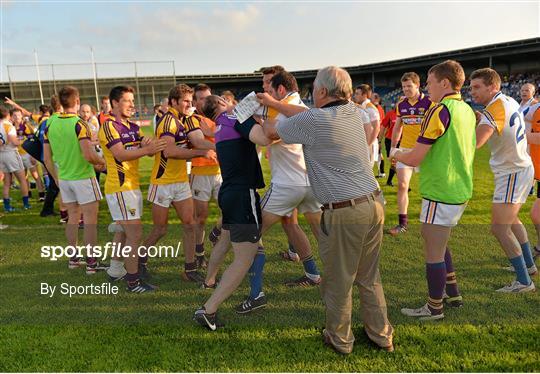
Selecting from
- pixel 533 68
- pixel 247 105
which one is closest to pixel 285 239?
pixel 247 105

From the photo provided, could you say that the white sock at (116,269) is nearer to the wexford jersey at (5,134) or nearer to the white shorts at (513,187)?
the white shorts at (513,187)

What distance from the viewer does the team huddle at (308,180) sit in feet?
9.81

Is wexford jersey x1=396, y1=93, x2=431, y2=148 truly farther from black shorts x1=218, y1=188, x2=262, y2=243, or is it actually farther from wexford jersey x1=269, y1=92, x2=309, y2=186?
black shorts x1=218, y1=188, x2=262, y2=243

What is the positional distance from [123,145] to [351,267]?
273 centimetres

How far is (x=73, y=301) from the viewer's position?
170 inches

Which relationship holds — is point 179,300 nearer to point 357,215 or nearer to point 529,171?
point 357,215

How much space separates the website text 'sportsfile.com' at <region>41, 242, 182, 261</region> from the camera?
4.86m

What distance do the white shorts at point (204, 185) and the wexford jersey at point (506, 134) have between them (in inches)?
127

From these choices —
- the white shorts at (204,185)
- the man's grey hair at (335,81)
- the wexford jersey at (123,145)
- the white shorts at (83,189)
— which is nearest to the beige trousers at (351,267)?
the man's grey hair at (335,81)

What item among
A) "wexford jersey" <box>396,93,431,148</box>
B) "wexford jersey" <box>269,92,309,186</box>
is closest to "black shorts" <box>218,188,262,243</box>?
"wexford jersey" <box>269,92,309,186</box>

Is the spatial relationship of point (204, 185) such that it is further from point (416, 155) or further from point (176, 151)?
point (416, 155)

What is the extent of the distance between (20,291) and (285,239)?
137 inches

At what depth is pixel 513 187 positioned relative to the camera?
4.16 meters

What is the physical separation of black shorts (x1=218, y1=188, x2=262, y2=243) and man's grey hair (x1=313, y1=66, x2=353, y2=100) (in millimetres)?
1193
